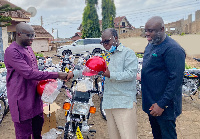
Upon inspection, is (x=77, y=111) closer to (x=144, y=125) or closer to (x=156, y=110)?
(x=156, y=110)

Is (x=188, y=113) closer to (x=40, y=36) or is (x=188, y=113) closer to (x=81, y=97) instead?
(x=81, y=97)

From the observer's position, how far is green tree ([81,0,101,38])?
2967 cm

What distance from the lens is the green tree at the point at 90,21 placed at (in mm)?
29672

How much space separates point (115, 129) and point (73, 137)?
0.80 meters

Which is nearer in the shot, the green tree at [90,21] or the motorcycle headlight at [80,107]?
the motorcycle headlight at [80,107]

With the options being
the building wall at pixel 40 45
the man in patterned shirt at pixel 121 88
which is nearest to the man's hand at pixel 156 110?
the man in patterned shirt at pixel 121 88

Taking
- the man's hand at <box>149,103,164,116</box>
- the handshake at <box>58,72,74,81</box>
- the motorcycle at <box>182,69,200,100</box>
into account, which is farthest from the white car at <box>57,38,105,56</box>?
the man's hand at <box>149,103,164,116</box>

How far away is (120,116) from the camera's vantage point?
252cm

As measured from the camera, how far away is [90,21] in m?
29.6

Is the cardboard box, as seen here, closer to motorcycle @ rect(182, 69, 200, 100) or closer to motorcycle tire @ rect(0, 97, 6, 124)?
motorcycle tire @ rect(0, 97, 6, 124)

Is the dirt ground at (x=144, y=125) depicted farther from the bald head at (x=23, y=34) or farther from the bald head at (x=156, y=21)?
the bald head at (x=156, y=21)

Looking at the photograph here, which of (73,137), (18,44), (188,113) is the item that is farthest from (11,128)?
(188,113)

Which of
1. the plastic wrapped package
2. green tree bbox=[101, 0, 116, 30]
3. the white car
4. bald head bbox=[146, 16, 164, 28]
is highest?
green tree bbox=[101, 0, 116, 30]

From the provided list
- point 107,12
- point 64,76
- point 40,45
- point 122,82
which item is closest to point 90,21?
point 107,12
